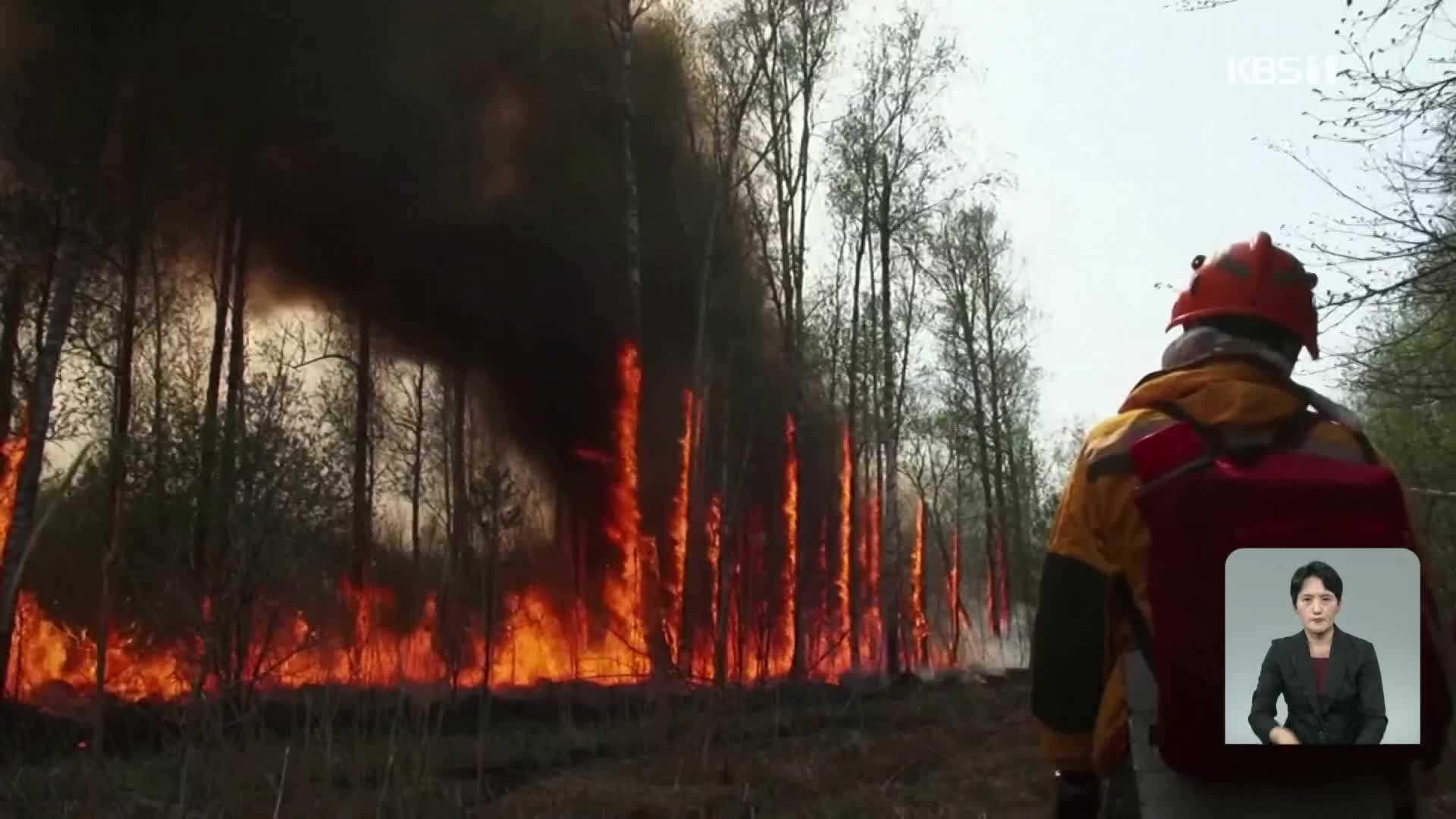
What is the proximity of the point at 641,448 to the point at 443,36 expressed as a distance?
7925mm

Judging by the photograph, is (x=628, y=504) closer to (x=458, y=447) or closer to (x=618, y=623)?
(x=618, y=623)

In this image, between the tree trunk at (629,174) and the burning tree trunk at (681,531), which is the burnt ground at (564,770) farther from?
the tree trunk at (629,174)

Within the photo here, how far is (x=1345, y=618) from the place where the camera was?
5.65ft

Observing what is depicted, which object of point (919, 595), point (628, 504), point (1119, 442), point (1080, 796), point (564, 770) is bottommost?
point (564, 770)

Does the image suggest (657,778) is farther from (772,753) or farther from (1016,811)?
(1016,811)

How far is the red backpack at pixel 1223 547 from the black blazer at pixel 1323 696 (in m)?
0.02

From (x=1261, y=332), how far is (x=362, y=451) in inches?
765

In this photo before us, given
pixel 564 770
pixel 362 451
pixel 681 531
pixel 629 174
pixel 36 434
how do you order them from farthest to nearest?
pixel 681 531, pixel 362 451, pixel 629 174, pixel 36 434, pixel 564 770

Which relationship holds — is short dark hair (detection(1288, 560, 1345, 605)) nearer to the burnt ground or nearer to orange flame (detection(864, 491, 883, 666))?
the burnt ground

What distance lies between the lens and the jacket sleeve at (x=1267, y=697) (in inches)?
66.9

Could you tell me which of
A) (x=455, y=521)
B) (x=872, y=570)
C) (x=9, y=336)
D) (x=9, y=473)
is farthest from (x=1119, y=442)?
(x=872, y=570)

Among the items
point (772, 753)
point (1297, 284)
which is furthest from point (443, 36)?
point (1297, 284)

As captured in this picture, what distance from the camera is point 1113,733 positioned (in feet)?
5.94

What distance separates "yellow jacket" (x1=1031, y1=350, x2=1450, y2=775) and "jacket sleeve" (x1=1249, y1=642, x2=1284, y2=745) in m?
0.18
